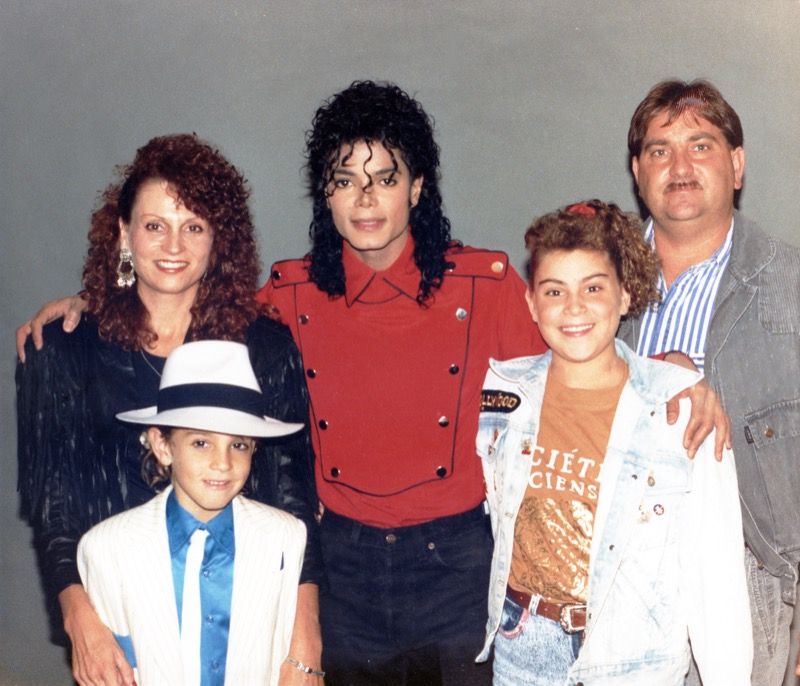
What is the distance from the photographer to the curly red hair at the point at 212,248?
2762mm

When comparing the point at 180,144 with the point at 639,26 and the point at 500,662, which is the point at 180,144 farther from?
the point at 639,26

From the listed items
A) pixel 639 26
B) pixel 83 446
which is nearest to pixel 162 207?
pixel 83 446

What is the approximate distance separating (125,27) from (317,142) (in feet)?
5.46

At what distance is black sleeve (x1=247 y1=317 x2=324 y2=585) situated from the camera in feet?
9.19

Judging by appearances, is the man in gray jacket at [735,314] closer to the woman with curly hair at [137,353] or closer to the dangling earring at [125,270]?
the woman with curly hair at [137,353]

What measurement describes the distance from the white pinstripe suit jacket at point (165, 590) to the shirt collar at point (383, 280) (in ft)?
2.52

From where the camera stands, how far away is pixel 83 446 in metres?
2.73

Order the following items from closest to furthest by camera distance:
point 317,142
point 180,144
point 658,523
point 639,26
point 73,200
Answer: point 658,523 → point 180,144 → point 317,142 → point 639,26 → point 73,200

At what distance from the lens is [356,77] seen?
414 cm

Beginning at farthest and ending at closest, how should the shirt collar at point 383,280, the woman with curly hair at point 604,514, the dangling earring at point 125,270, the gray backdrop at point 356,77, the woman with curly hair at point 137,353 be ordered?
the gray backdrop at point 356,77, the shirt collar at point 383,280, the dangling earring at point 125,270, the woman with curly hair at point 137,353, the woman with curly hair at point 604,514

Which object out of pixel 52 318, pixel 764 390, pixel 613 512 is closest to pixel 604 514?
pixel 613 512

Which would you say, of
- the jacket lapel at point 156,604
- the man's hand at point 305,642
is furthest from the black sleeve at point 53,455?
the man's hand at point 305,642

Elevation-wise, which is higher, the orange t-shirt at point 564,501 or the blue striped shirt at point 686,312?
the blue striped shirt at point 686,312

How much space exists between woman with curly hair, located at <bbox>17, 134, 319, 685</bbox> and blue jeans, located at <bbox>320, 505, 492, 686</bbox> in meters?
0.25
